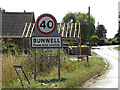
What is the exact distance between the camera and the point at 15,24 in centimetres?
4175

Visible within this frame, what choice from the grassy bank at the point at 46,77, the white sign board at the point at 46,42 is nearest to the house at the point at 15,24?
the grassy bank at the point at 46,77

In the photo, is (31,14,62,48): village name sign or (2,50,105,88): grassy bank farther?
(31,14,62,48): village name sign

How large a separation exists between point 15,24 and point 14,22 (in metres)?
0.77

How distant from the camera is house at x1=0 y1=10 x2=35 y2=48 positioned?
38.6 m

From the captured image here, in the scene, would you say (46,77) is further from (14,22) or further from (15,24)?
(14,22)

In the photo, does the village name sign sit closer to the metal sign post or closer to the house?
the metal sign post

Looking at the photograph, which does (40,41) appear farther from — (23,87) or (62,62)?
(62,62)

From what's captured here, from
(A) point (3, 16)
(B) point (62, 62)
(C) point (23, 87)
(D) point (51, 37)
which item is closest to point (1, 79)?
(C) point (23, 87)

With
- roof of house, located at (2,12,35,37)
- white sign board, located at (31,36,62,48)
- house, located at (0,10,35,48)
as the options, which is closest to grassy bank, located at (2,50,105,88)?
white sign board, located at (31,36,62,48)

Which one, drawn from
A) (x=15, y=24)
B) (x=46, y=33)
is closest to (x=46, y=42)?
(x=46, y=33)

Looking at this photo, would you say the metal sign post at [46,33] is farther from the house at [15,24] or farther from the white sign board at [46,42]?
the house at [15,24]

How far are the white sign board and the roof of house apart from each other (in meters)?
26.4

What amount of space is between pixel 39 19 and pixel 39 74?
3601 mm

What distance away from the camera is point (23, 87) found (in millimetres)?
10266
